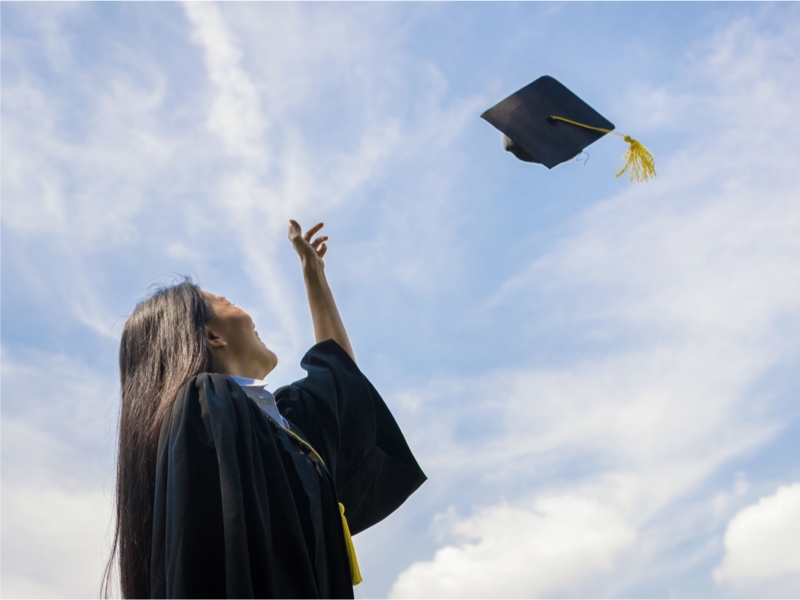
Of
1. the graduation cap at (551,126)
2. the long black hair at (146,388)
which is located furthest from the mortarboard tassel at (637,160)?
the long black hair at (146,388)

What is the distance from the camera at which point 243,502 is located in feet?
6.86

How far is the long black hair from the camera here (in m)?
2.35

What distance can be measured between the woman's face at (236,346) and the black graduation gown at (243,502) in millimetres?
181

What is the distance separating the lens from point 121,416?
8.63ft

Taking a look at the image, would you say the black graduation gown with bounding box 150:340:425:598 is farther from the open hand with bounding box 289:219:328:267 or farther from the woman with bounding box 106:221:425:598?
the open hand with bounding box 289:219:328:267

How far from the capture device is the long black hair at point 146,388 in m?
2.35

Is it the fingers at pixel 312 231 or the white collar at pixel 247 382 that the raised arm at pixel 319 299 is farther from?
the white collar at pixel 247 382

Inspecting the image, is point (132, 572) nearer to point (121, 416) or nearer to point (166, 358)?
point (121, 416)

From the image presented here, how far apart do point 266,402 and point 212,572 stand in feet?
2.87

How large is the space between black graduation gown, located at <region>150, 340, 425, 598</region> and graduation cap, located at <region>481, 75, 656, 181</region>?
1833mm

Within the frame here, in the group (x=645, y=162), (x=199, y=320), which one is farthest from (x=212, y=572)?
(x=645, y=162)

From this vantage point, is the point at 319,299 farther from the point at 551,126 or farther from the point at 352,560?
the point at 551,126

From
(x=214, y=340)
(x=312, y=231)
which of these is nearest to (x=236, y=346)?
(x=214, y=340)

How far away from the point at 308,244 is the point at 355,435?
0.95 meters
